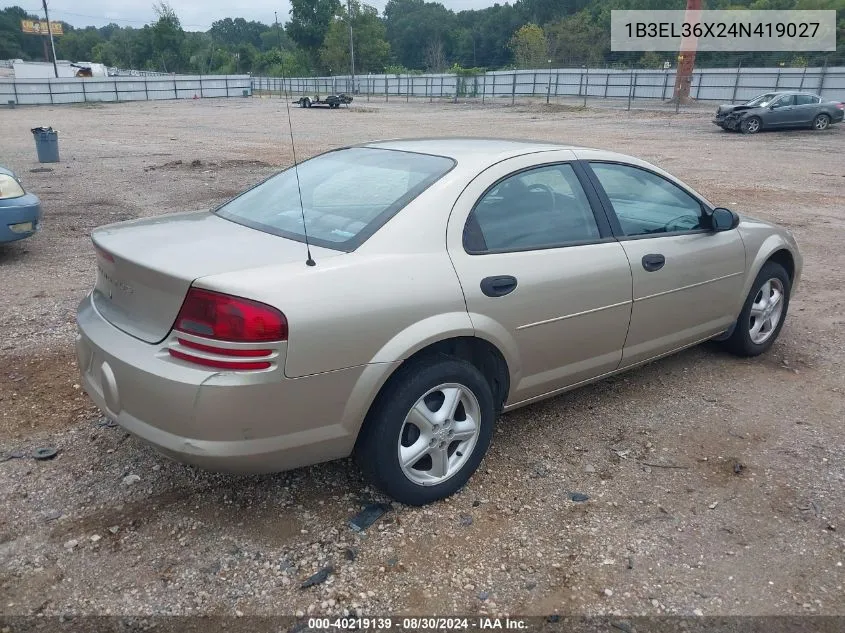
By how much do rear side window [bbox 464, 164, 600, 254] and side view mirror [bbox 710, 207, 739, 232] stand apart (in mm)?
974

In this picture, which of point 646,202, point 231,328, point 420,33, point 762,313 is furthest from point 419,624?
point 420,33

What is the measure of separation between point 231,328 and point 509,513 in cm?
149

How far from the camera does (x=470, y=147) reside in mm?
3691

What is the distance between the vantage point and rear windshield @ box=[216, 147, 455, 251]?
3.09 meters

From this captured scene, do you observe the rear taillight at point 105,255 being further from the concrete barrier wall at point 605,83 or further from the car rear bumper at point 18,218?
the concrete barrier wall at point 605,83

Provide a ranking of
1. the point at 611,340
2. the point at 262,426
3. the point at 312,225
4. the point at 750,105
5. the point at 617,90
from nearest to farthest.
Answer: the point at 262,426
the point at 312,225
the point at 611,340
the point at 750,105
the point at 617,90

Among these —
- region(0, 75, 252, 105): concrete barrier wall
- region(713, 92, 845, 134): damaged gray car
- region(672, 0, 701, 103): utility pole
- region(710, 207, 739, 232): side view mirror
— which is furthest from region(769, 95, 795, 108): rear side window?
region(0, 75, 252, 105): concrete barrier wall

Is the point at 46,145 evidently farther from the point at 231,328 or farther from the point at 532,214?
the point at 231,328

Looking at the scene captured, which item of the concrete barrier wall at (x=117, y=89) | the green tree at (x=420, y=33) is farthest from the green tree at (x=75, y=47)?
the concrete barrier wall at (x=117, y=89)

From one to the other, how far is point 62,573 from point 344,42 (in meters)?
83.4

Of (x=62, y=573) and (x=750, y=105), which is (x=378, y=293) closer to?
(x=62, y=573)

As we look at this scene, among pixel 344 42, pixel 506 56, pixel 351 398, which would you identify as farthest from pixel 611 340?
pixel 506 56

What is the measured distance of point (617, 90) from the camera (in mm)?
49719

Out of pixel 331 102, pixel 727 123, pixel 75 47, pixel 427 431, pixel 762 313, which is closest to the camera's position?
pixel 427 431
